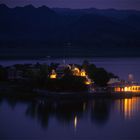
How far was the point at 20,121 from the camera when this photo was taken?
646cm

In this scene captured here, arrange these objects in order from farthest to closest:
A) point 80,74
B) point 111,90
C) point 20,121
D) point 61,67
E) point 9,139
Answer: point 61,67 → point 80,74 → point 111,90 → point 20,121 → point 9,139

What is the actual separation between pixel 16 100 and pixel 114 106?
4.38 feet

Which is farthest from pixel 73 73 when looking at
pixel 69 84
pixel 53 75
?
pixel 69 84

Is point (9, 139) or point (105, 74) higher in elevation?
point (105, 74)

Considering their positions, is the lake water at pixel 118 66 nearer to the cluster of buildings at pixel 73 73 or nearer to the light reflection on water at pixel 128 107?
the cluster of buildings at pixel 73 73

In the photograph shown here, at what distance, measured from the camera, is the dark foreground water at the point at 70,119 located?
575 centimetres

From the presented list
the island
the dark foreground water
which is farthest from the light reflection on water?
the island

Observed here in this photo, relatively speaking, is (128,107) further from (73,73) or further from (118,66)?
(118,66)

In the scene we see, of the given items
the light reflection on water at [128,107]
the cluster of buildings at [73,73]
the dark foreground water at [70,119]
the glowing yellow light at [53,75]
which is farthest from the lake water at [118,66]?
the dark foreground water at [70,119]

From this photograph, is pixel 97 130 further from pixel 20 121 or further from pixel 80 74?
pixel 80 74

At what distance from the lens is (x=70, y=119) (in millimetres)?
6633

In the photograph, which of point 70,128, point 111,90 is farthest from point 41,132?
point 111,90

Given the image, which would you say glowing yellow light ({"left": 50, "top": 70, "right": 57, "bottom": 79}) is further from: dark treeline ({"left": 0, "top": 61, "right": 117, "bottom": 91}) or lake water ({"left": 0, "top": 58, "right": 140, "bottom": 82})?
lake water ({"left": 0, "top": 58, "right": 140, "bottom": 82})

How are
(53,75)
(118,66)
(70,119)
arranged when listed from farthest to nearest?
(118,66) < (53,75) < (70,119)
